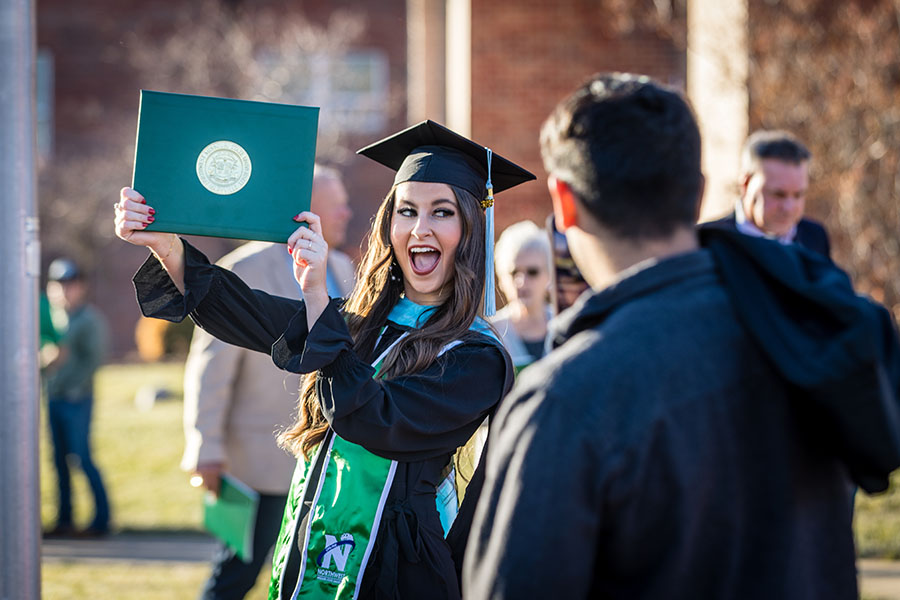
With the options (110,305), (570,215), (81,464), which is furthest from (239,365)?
(110,305)

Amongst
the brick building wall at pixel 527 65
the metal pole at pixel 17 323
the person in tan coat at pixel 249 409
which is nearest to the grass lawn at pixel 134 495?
the person in tan coat at pixel 249 409

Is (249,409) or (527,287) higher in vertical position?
(527,287)

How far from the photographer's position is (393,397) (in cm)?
238

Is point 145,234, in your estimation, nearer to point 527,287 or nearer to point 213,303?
point 213,303

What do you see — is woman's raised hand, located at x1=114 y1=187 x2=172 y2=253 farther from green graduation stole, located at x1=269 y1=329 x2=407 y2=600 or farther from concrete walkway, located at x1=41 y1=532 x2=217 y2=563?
concrete walkway, located at x1=41 y1=532 x2=217 y2=563

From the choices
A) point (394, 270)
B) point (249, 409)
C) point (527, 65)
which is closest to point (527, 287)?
point (249, 409)

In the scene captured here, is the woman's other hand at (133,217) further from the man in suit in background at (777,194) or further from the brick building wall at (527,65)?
the brick building wall at (527,65)

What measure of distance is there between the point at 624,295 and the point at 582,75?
874cm

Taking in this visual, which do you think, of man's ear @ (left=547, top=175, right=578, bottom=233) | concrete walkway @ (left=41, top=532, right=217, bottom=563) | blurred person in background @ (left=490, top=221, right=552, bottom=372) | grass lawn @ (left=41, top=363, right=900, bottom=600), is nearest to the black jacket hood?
man's ear @ (left=547, top=175, right=578, bottom=233)

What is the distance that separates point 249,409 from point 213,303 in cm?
184

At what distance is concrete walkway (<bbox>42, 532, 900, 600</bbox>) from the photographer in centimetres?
657

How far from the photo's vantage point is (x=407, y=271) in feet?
9.00

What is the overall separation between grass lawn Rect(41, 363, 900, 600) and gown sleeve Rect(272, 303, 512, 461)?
11.2 ft

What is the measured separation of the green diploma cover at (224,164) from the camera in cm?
252
